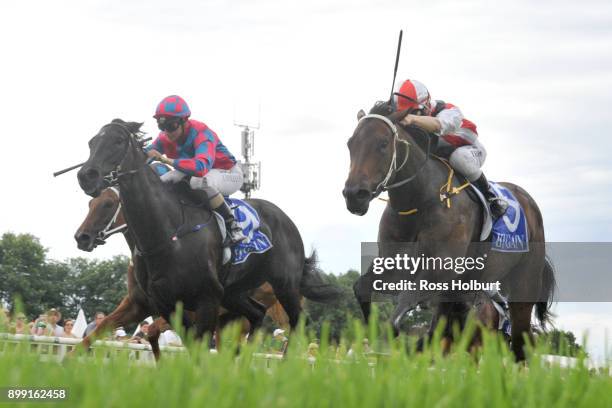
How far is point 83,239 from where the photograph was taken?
9.09 meters

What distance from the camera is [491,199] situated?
8.37m

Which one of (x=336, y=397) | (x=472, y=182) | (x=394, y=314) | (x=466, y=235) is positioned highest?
(x=472, y=182)

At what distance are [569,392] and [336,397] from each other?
987 mm

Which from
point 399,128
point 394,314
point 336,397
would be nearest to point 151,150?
point 399,128

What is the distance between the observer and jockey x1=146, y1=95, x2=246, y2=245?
889cm

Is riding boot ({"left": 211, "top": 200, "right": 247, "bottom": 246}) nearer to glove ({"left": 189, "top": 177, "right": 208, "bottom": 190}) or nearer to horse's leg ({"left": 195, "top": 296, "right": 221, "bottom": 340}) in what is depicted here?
glove ({"left": 189, "top": 177, "right": 208, "bottom": 190})

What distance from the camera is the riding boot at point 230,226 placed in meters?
9.22

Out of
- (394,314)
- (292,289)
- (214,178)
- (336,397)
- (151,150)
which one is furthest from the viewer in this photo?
(292,289)

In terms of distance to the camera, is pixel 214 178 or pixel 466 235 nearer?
pixel 466 235

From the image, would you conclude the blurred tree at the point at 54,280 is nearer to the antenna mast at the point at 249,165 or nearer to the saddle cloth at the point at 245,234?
the antenna mast at the point at 249,165

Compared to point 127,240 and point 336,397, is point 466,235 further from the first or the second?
point 336,397

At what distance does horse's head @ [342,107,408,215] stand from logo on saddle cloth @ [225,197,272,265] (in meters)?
2.35

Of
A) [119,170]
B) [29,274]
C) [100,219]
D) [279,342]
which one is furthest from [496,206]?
[29,274]

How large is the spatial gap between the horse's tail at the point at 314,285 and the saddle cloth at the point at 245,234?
1.33 metres
